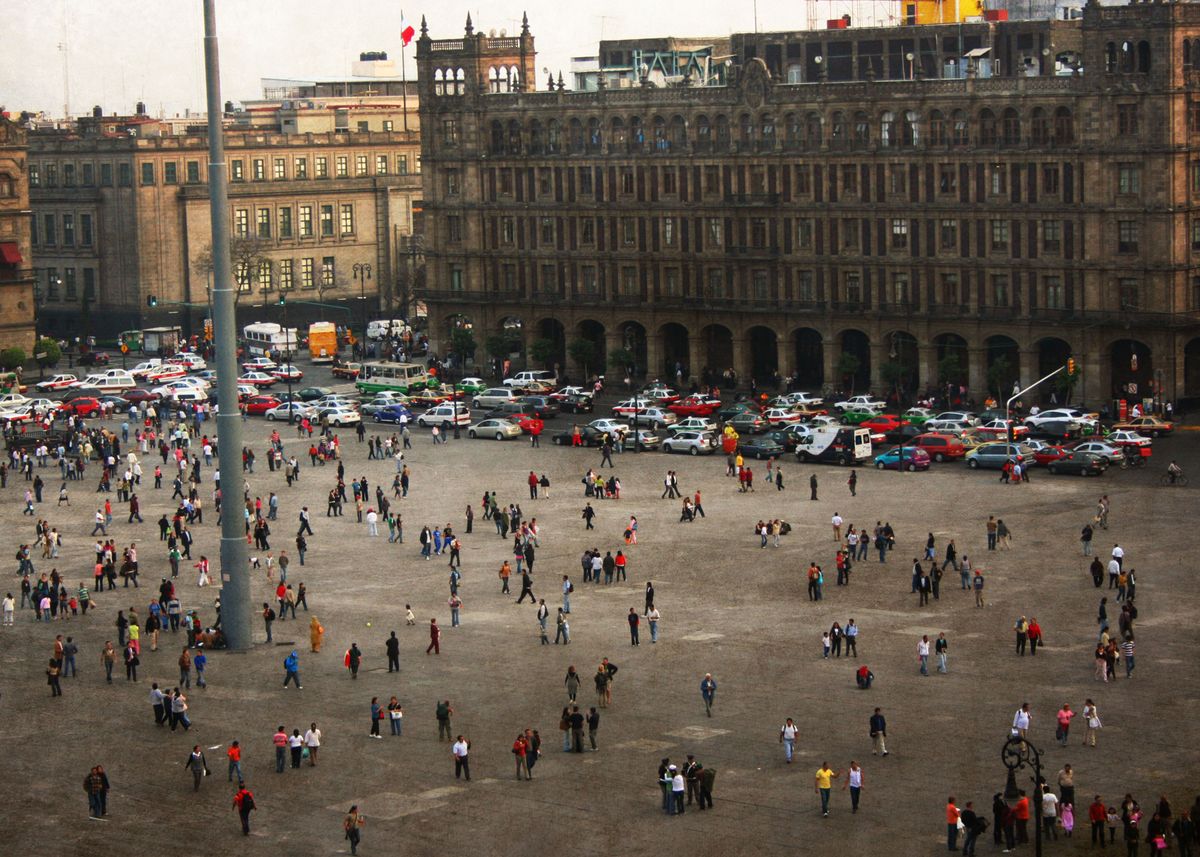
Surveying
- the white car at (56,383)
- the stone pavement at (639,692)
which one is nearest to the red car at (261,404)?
the white car at (56,383)

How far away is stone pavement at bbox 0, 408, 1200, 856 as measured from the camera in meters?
59.6

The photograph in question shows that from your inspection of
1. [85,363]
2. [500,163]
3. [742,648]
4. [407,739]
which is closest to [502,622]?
[742,648]

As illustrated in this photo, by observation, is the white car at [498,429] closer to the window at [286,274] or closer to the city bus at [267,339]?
the city bus at [267,339]

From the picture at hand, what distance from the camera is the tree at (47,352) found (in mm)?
157750

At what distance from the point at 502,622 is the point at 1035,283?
181 feet

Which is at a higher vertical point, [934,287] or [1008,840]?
[934,287]

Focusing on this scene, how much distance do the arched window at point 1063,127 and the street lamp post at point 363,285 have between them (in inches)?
2182

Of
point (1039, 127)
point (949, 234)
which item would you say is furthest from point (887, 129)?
point (1039, 127)

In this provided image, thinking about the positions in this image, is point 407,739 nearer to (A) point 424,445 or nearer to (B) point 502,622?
(B) point 502,622

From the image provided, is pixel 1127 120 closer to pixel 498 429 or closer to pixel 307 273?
pixel 498 429

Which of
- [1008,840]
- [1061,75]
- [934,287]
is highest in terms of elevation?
[1061,75]

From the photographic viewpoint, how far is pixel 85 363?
16450 cm

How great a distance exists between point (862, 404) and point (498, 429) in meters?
18.6

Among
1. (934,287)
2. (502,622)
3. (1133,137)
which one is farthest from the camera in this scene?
(934,287)
